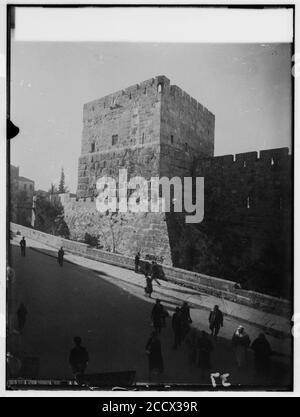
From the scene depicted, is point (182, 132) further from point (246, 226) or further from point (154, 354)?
point (154, 354)

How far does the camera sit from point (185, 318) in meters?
3.42

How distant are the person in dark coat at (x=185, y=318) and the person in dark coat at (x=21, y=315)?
1.62m

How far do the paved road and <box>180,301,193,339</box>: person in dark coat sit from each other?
148 millimetres

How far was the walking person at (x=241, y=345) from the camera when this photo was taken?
11.0ft

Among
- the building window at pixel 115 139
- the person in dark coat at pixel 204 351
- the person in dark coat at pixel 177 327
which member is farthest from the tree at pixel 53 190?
the person in dark coat at pixel 204 351

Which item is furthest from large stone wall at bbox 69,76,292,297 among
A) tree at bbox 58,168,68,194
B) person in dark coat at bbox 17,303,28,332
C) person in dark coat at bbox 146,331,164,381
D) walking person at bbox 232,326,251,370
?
person in dark coat at bbox 17,303,28,332

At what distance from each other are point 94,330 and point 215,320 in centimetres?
125

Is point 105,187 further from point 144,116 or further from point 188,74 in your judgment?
point 188,74

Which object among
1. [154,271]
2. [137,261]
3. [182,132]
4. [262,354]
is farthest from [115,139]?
[262,354]

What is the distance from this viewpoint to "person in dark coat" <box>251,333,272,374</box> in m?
3.37

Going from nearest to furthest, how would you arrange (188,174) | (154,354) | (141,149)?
(154,354), (188,174), (141,149)

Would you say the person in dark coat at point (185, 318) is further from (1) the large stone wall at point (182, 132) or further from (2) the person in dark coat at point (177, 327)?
(1) the large stone wall at point (182, 132)

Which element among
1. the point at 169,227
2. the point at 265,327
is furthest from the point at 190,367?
the point at 169,227

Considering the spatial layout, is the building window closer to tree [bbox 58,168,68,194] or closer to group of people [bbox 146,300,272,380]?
tree [bbox 58,168,68,194]
